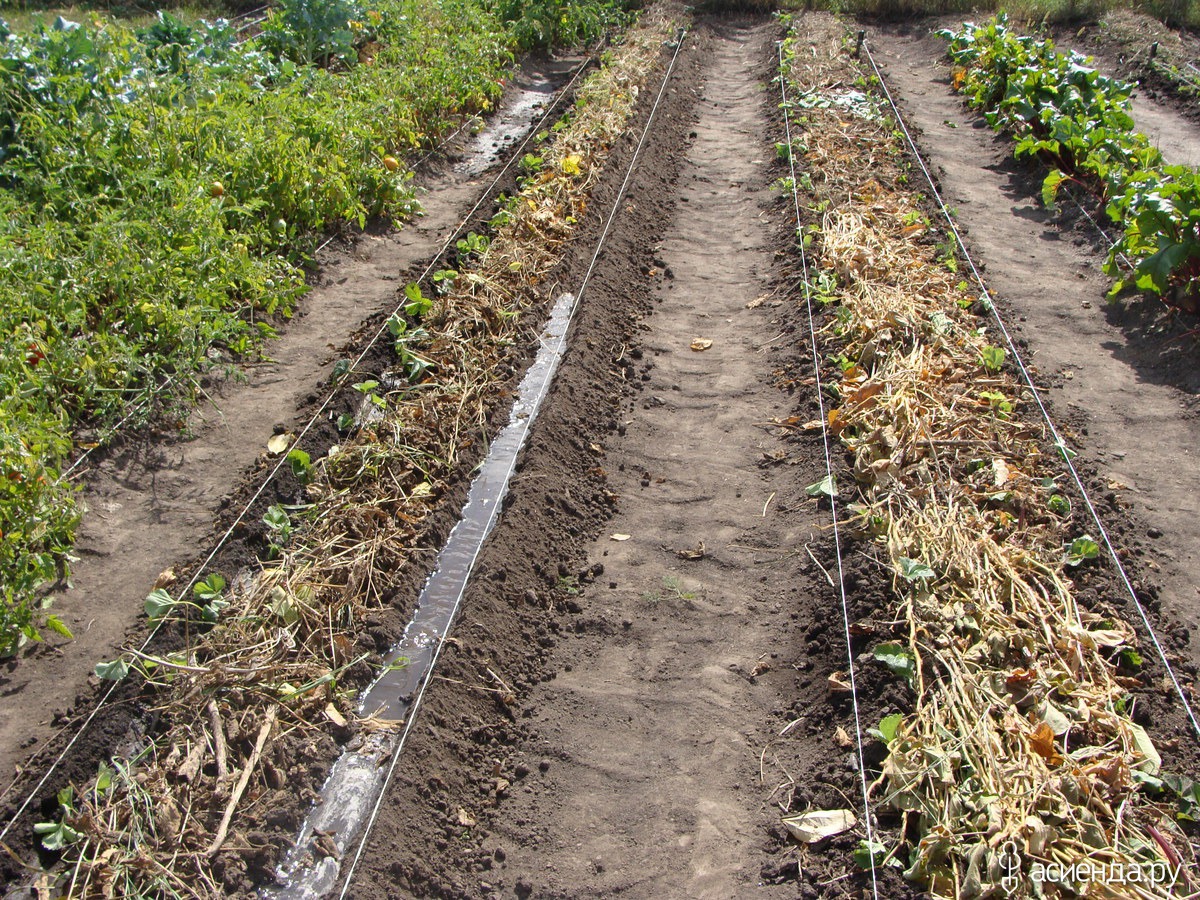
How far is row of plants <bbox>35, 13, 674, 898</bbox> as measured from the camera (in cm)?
291

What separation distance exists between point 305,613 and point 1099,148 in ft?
24.7

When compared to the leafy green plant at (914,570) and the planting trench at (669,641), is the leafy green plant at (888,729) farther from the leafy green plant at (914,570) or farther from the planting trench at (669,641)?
the leafy green plant at (914,570)

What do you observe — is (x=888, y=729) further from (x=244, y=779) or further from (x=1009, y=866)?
(x=244, y=779)

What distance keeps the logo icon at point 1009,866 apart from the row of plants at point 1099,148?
4622mm

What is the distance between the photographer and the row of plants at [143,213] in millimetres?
4383

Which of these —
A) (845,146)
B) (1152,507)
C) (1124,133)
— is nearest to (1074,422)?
(1152,507)

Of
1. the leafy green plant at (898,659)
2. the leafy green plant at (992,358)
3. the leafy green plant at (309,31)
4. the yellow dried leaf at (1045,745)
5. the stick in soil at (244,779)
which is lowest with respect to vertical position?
the stick in soil at (244,779)

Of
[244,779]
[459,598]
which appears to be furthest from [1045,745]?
[244,779]

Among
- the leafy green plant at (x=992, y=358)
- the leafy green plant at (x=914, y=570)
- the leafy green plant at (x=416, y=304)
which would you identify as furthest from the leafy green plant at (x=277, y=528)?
the leafy green plant at (x=992, y=358)

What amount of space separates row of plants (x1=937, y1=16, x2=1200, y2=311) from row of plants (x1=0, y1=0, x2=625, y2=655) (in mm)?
5681

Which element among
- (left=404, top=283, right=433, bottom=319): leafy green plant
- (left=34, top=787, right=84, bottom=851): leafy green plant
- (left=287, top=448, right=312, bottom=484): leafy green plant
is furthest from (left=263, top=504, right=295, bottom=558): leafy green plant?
(left=404, top=283, right=433, bottom=319): leafy green plant

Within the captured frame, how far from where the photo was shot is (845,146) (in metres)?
→ 8.94

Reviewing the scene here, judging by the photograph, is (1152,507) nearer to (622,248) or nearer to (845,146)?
(622,248)

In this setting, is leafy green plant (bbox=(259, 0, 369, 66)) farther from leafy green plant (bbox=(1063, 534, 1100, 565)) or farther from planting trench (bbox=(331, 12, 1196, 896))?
leafy green plant (bbox=(1063, 534, 1100, 565))
